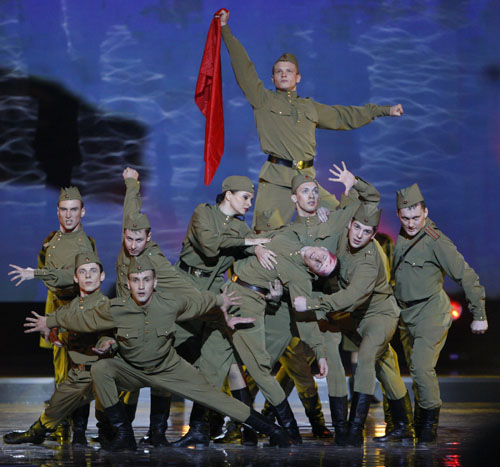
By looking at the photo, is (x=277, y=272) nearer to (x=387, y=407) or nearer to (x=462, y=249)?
(x=387, y=407)

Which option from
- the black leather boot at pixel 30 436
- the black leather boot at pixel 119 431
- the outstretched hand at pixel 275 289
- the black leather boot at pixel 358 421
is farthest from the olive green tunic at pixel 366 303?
the black leather boot at pixel 30 436

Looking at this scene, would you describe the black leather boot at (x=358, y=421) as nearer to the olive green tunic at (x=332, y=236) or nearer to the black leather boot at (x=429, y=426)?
the olive green tunic at (x=332, y=236)

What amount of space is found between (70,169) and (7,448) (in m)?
4.07

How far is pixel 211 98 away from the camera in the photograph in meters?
7.36

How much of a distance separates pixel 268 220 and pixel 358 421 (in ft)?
5.10

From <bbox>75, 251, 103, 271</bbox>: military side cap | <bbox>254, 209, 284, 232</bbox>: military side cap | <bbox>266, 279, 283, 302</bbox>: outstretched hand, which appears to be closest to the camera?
<bbox>75, 251, 103, 271</bbox>: military side cap

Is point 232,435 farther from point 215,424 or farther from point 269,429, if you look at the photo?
point 269,429

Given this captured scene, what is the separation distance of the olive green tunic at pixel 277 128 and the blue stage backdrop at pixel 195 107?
7.67 feet

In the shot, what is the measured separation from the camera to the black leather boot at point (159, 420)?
20.2ft

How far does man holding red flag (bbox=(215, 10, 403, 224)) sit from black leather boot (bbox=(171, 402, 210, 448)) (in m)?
1.56

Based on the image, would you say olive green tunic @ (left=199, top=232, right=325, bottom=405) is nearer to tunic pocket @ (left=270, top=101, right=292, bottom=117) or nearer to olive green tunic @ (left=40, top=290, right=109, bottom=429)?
olive green tunic @ (left=40, top=290, right=109, bottom=429)

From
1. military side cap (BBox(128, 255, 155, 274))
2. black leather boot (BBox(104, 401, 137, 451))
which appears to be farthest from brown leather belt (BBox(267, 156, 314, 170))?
black leather boot (BBox(104, 401, 137, 451))

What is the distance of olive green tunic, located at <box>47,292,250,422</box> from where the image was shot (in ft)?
19.2

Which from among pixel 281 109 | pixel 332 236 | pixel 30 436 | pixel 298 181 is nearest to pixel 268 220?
pixel 298 181
